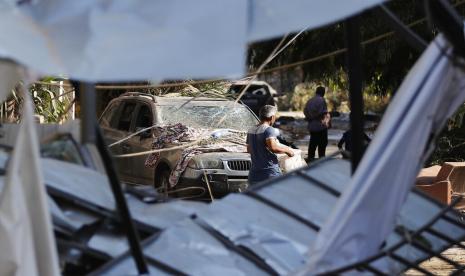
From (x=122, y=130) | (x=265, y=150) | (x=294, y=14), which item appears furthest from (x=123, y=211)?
(x=122, y=130)

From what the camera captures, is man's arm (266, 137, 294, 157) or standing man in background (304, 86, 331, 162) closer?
man's arm (266, 137, 294, 157)

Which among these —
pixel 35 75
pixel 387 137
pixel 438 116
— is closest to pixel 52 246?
pixel 35 75

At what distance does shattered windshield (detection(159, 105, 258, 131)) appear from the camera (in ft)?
43.0

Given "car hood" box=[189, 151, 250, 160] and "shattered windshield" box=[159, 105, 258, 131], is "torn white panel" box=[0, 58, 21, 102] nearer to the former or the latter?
"car hood" box=[189, 151, 250, 160]

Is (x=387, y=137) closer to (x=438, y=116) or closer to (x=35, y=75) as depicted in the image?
(x=438, y=116)

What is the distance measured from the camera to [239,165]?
488 inches

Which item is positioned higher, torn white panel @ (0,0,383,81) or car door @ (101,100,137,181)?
torn white panel @ (0,0,383,81)

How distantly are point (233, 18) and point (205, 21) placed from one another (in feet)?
0.42

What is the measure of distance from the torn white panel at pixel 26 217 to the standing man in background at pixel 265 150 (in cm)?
654

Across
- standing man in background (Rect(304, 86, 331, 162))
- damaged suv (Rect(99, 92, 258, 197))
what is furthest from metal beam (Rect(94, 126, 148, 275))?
standing man in background (Rect(304, 86, 331, 162))

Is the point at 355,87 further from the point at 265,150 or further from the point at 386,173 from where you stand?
the point at 265,150

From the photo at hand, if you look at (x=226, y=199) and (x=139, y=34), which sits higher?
(x=139, y=34)

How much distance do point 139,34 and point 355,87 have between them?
1554mm

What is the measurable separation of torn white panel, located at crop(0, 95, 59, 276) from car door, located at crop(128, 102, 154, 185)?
9402 mm
